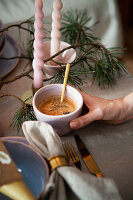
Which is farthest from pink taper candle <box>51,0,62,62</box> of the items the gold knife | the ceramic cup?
the gold knife

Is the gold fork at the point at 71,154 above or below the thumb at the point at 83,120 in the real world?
below

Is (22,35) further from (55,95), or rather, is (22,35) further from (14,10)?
(55,95)

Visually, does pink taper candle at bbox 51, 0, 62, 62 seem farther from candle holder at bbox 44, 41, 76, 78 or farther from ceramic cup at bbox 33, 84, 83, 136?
ceramic cup at bbox 33, 84, 83, 136

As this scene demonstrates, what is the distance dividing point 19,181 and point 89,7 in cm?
87

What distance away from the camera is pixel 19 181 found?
41cm

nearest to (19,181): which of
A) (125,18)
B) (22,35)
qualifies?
(22,35)

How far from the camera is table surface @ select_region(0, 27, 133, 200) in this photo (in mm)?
537

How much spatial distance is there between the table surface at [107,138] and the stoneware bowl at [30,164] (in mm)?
118

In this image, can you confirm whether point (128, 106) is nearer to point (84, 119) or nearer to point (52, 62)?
point (84, 119)

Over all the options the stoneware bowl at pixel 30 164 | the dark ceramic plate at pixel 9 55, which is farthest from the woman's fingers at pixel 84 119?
the dark ceramic plate at pixel 9 55

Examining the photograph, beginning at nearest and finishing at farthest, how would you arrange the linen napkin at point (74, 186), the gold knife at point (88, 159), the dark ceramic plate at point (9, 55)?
the linen napkin at point (74, 186) → the gold knife at point (88, 159) → the dark ceramic plate at point (9, 55)

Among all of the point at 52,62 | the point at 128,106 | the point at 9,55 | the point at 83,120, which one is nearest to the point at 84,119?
the point at 83,120

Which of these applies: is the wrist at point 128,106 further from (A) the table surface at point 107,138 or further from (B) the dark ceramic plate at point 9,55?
(B) the dark ceramic plate at point 9,55

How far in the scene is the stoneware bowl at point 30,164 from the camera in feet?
1.49
